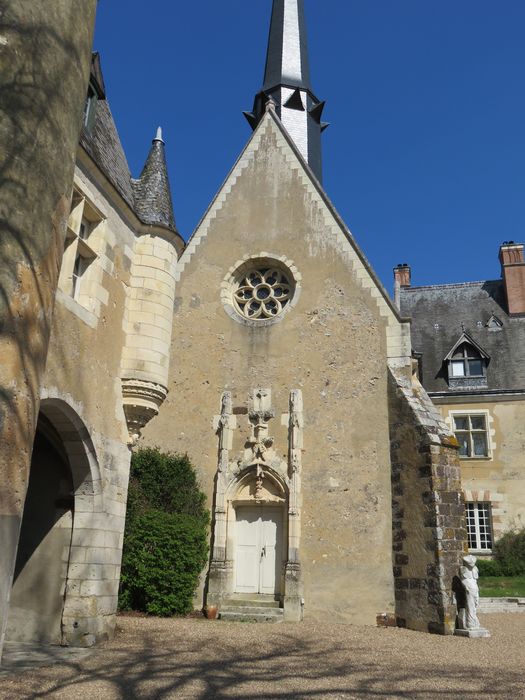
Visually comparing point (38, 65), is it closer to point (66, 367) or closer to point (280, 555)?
point (66, 367)

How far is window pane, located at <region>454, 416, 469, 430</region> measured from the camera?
19666mm

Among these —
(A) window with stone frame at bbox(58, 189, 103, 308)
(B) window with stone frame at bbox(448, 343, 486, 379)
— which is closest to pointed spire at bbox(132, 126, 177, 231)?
(A) window with stone frame at bbox(58, 189, 103, 308)

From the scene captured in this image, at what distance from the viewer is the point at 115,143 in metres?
9.57

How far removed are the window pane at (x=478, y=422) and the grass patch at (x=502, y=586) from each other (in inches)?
178

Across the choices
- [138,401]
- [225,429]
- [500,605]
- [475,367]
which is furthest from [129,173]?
A: [475,367]

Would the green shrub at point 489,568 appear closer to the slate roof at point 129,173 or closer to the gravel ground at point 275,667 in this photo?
the gravel ground at point 275,667

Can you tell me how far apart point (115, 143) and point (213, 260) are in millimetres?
4552

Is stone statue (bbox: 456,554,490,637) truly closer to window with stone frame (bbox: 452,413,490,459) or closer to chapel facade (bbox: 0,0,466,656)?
chapel facade (bbox: 0,0,466,656)

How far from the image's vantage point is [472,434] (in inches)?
763

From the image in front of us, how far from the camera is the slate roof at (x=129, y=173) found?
8484 millimetres

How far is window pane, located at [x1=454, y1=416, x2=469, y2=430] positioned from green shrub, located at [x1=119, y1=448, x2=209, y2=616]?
10706mm

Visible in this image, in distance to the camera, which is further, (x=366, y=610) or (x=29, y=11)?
(x=366, y=610)

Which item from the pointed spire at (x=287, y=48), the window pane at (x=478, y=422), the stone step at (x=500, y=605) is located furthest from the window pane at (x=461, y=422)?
the pointed spire at (x=287, y=48)

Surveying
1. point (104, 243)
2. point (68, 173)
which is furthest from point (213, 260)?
point (68, 173)
